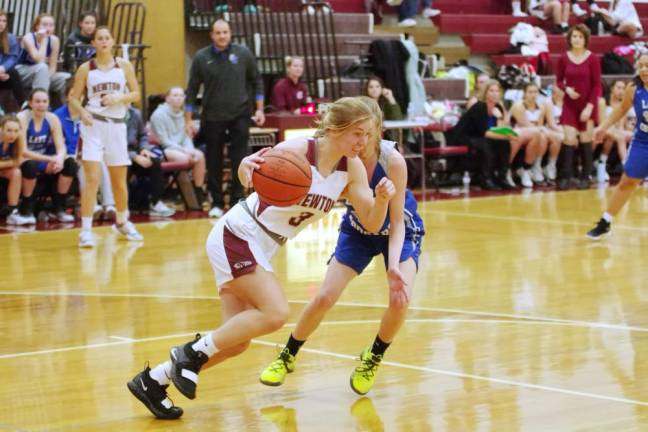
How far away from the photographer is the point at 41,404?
540cm

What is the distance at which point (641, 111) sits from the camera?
10.3 metres

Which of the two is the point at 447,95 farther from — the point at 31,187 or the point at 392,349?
the point at 392,349

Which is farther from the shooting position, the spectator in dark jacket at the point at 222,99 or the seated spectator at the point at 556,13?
the seated spectator at the point at 556,13

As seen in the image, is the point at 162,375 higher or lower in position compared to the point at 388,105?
higher

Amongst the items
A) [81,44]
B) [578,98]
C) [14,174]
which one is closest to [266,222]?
[14,174]

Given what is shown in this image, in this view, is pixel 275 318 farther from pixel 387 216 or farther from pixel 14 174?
pixel 14 174

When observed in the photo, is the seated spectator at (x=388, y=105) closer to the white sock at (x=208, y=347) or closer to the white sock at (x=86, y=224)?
the white sock at (x=86, y=224)

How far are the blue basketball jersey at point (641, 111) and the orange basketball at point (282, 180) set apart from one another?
6025 mm

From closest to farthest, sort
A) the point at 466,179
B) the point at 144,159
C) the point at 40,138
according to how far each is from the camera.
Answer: the point at 40,138
the point at 144,159
the point at 466,179

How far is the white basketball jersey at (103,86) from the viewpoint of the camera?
34.8ft

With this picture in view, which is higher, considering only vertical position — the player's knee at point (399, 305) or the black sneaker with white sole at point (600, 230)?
the player's knee at point (399, 305)

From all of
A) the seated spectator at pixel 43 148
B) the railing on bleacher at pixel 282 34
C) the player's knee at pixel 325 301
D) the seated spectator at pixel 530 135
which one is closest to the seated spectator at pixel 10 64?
the seated spectator at pixel 43 148

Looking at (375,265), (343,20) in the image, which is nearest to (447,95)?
(343,20)

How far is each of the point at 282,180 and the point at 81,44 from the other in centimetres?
932
